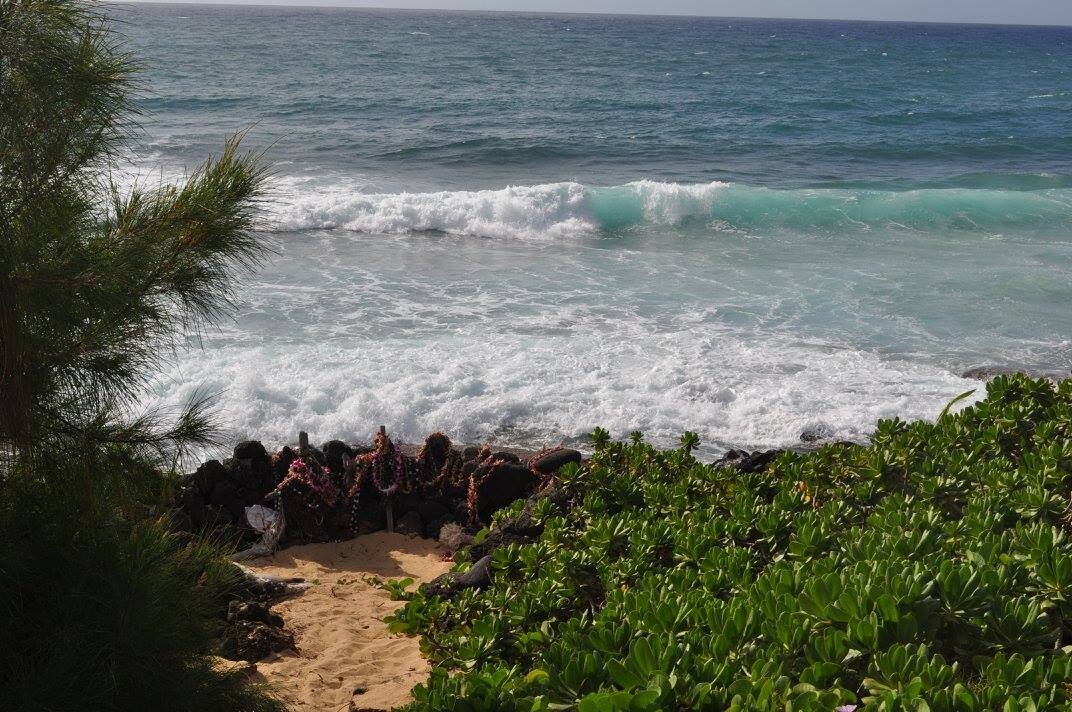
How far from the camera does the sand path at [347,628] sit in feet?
16.6

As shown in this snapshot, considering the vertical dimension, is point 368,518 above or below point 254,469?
below

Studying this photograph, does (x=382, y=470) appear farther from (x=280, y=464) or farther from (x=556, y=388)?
(x=556, y=388)

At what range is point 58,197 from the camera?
12.4ft

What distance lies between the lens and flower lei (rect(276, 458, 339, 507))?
24.9 ft

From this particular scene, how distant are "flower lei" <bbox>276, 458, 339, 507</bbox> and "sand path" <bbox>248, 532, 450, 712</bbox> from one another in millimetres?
372

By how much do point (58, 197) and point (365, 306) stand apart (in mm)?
10087

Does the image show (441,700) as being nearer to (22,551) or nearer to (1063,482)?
(22,551)

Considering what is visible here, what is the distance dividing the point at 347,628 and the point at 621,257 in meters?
12.9

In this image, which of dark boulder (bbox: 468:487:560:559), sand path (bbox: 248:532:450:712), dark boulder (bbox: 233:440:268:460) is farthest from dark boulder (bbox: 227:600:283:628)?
dark boulder (bbox: 233:440:268:460)

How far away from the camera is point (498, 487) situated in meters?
7.73

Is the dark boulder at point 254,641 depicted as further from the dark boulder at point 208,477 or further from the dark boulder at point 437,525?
the dark boulder at point 208,477

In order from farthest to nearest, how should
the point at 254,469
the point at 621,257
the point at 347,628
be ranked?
the point at 621,257, the point at 254,469, the point at 347,628

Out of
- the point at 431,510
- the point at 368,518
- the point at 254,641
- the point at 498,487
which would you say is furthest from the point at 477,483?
the point at 254,641

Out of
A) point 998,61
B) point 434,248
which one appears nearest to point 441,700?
point 434,248
